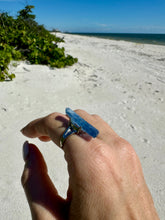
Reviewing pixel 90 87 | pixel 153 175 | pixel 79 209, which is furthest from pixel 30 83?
pixel 79 209

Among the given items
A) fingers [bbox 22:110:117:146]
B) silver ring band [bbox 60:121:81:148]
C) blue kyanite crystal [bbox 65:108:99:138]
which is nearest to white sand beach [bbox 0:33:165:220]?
fingers [bbox 22:110:117:146]

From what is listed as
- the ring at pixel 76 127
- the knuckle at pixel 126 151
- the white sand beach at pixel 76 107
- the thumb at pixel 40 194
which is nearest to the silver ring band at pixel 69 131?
the ring at pixel 76 127

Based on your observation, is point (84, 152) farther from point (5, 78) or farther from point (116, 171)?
point (5, 78)

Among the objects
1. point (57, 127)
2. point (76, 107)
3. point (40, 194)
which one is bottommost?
point (76, 107)

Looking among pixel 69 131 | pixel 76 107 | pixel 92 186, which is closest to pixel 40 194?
pixel 92 186

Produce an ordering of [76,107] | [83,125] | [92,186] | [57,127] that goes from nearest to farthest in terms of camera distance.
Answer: [92,186] → [83,125] → [57,127] → [76,107]

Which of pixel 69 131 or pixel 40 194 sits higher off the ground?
pixel 69 131

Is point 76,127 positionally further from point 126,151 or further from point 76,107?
point 76,107
